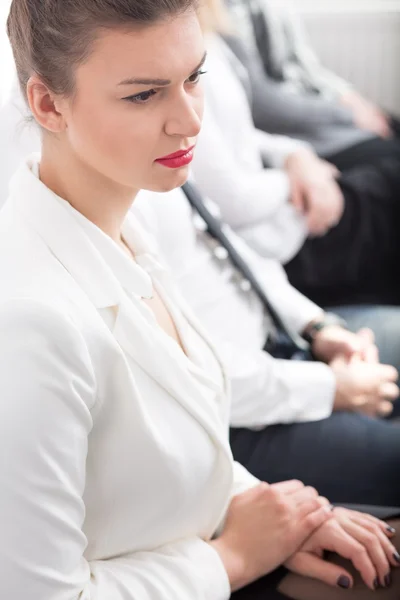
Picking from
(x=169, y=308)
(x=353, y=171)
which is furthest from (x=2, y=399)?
(x=353, y=171)

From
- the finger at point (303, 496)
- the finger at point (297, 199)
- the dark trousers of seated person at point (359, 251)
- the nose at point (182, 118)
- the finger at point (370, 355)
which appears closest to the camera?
the nose at point (182, 118)

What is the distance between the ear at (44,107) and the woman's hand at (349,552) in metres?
0.58

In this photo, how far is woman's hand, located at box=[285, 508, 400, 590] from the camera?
0.99 m

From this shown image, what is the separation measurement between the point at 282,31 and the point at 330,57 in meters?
0.92

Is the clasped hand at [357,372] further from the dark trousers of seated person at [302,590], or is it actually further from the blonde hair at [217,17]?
the blonde hair at [217,17]

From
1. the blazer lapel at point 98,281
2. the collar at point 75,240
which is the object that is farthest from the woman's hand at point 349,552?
the collar at point 75,240

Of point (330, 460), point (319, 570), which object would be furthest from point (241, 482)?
point (330, 460)

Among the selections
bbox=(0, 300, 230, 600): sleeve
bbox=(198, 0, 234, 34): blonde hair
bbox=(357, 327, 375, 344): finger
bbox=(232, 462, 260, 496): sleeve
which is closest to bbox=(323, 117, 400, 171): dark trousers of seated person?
bbox=(198, 0, 234, 34): blonde hair

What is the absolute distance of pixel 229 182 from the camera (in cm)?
173

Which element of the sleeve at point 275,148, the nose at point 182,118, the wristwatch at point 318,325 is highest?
the nose at point 182,118

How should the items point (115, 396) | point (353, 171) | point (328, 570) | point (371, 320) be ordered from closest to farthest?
point (115, 396) < point (328, 570) < point (371, 320) < point (353, 171)

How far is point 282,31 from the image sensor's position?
2.41m

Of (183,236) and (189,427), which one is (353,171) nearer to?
(183,236)

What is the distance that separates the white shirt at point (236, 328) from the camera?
1348mm
